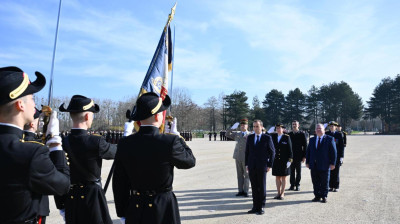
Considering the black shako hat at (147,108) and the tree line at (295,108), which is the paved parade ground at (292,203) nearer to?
the black shako hat at (147,108)

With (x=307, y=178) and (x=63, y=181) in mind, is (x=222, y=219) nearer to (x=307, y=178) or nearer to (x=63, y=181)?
(x=63, y=181)

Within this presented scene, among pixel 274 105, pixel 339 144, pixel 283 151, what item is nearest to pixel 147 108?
pixel 283 151

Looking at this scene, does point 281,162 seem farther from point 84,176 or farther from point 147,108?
point 147,108

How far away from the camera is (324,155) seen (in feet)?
28.9

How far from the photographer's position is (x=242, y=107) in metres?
80.4

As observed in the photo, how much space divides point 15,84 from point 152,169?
1504mm

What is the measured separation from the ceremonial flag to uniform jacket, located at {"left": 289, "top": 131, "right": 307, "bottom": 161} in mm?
5783

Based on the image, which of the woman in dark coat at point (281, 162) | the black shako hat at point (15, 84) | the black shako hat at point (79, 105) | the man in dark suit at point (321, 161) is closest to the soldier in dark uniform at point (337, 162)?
the man in dark suit at point (321, 161)

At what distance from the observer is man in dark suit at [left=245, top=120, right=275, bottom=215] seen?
290 inches

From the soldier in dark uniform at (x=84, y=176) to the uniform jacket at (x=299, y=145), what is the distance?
8.19 meters

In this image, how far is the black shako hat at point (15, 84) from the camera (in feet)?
7.41

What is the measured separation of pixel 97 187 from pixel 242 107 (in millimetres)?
77526

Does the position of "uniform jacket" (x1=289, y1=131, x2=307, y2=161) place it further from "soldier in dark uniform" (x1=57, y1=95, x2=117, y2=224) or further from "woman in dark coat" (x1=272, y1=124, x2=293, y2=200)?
"soldier in dark uniform" (x1=57, y1=95, x2=117, y2=224)

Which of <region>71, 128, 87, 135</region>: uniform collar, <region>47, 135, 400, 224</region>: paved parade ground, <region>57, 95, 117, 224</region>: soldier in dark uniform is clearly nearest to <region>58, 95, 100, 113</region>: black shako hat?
<region>57, 95, 117, 224</region>: soldier in dark uniform
